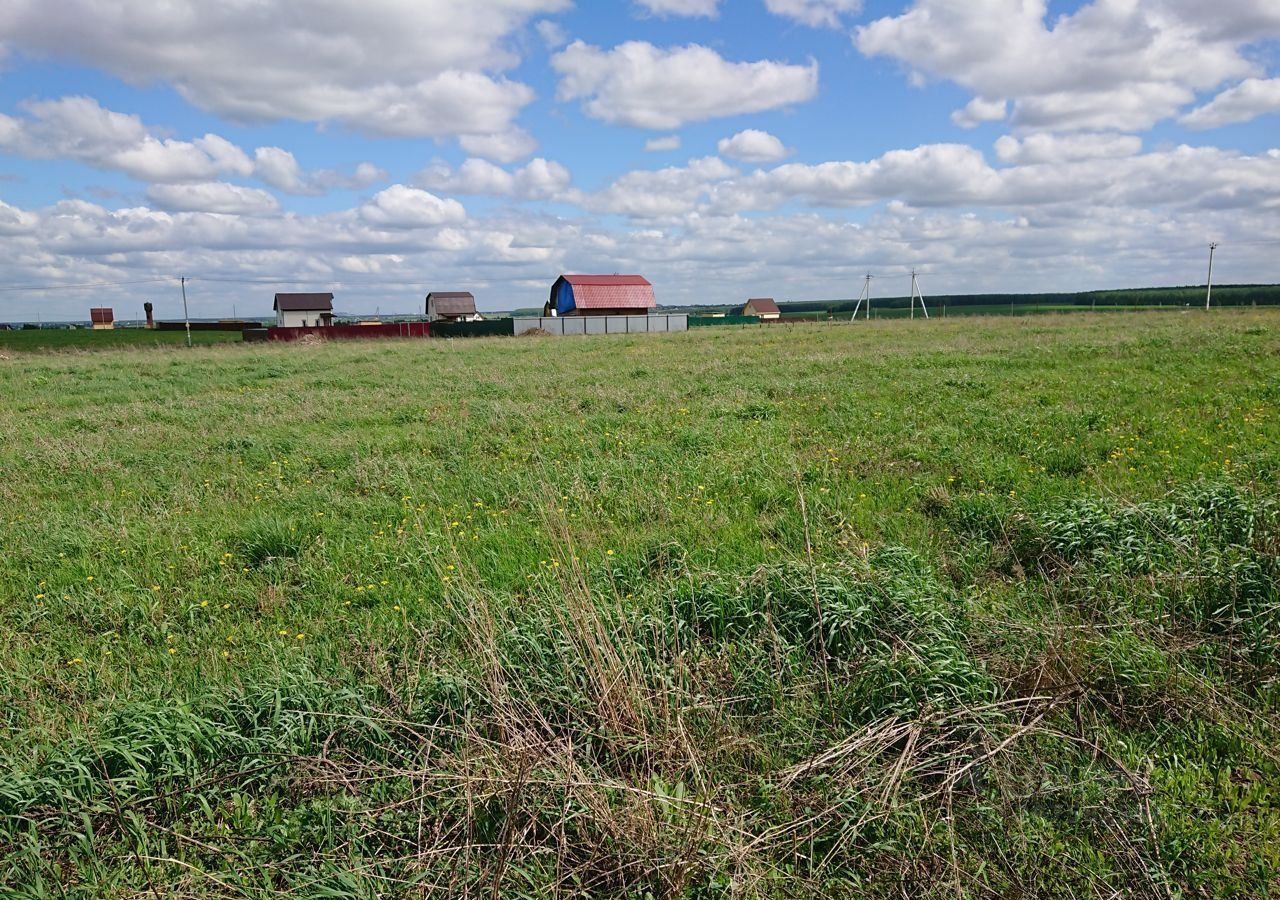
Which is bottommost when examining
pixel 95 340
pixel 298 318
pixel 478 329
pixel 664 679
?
pixel 664 679

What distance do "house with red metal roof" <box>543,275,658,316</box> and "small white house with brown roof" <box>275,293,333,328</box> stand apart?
26443 millimetres

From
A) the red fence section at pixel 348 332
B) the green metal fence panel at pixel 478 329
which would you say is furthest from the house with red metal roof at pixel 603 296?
the red fence section at pixel 348 332

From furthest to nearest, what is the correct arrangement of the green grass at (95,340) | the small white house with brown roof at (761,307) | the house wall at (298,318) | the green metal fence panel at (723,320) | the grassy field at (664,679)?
the small white house with brown roof at (761,307) → the house wall at (298,318) → the green metal fence panel at (723,320) → the green grass at (95,340) → the grassy field at (664,679)

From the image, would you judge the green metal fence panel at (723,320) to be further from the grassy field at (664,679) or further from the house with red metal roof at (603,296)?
the grassy field at (664,679)

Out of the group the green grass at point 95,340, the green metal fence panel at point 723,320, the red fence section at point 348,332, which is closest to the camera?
the green grass at point 95,340

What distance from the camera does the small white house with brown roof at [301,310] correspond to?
253 feet

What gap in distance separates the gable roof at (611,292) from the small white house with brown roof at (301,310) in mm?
27185

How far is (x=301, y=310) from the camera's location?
77750 millimetres

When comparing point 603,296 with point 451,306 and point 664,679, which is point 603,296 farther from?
point 664,679

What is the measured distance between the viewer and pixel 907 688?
353 cm

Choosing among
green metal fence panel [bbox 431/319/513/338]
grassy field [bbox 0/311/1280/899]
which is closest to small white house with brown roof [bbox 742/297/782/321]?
green metal fence panel [bbox 431/319/513/338]

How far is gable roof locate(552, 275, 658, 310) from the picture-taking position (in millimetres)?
65562

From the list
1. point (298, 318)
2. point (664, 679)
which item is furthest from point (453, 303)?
point (664, 679)

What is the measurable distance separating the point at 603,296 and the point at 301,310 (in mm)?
33795
